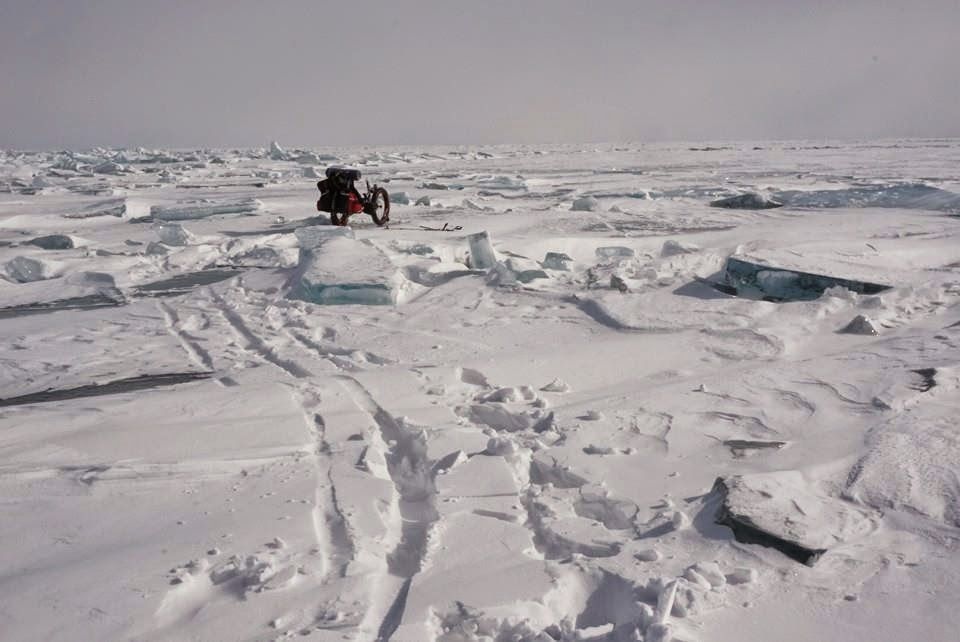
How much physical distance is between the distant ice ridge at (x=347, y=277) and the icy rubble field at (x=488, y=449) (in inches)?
1.1

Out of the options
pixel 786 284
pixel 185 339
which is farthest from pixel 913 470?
pixel 185 339

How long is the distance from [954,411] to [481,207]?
33.0 feet

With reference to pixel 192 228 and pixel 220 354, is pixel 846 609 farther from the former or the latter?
pixel 192 228

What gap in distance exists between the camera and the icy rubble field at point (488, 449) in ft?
6.11

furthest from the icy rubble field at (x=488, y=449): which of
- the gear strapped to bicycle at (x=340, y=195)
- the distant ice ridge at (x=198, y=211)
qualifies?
the distant ice ridge at (x=198, y=211)

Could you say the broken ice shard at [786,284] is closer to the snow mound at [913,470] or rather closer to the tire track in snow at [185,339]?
the snow mound at [913,470]

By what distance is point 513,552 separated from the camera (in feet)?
7.00

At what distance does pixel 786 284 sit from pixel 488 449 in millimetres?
3542

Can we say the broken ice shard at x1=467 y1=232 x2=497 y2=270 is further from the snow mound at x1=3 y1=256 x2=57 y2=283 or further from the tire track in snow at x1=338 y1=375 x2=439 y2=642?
the snow mound at x1=3 y1=256 x2=57 y2=283

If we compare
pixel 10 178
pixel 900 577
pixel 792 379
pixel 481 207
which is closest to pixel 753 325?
pixel 792 379

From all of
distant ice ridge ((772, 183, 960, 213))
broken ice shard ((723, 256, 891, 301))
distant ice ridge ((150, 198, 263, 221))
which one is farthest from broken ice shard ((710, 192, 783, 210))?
distant ice ridge ((150, 198, 263, 221))

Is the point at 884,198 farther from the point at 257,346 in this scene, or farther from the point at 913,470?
the point at 257,346

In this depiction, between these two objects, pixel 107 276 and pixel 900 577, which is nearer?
pixel 900 577

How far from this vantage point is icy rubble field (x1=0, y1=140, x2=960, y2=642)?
1.86m
